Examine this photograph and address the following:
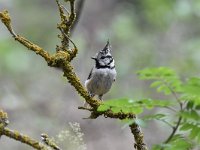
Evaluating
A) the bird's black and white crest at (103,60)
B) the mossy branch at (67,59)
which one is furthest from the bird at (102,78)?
the mossy branch at (67,59)

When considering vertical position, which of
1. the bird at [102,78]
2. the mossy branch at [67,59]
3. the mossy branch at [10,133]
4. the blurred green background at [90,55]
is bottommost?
the mossy branch at [10,133]

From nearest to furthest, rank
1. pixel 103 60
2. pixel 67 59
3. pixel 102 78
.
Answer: pixel 67 59
pixel 103 60
pixel 102 78

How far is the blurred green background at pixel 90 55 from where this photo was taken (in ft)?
25.9

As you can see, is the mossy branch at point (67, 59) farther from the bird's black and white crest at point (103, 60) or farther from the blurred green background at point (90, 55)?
the blurred green background at point (90, 55)

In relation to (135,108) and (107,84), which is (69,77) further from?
(107,84)

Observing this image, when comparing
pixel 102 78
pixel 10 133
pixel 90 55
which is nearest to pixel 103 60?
pixel 102 78

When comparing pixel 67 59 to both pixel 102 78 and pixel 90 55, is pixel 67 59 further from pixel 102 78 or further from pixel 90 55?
pixel 90 55

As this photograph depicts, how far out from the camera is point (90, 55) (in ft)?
30.1

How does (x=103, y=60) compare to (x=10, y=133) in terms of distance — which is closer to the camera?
(x=10, y=133)

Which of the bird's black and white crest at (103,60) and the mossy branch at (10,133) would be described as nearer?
the mossy branch at (10,133)

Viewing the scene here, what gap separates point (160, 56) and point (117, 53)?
0.76 m

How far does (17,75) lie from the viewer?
8.68 metres

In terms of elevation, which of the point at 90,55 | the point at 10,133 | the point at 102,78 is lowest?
the point at 10,133

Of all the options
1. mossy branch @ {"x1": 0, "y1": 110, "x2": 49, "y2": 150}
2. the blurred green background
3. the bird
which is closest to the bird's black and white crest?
the bird
